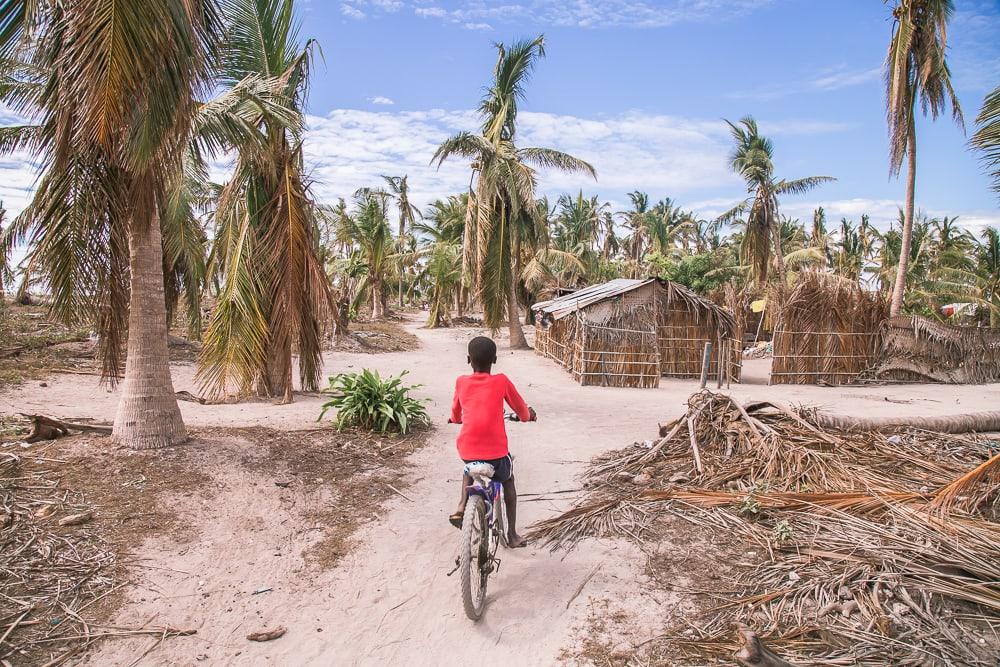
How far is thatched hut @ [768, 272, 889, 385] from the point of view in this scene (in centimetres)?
1423

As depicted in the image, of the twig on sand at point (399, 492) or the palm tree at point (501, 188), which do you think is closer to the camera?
the twig on sand at point (399, 492)

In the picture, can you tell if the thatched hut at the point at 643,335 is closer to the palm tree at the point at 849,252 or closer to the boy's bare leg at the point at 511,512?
the boy's bare leg at the point at 511,512

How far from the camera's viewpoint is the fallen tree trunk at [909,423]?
5.74 meters

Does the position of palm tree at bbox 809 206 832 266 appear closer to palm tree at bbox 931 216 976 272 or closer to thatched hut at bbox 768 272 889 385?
palm tree at bbox 931 216 976 272

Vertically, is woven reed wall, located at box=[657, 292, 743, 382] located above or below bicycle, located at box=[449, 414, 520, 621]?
above

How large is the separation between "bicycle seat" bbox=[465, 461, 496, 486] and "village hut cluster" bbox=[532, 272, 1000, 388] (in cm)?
1020

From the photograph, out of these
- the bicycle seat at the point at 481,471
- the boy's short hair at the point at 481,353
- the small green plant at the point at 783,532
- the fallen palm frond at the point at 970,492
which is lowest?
the small green plant at the point at 783,532

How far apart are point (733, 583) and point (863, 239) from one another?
42760 millimetres

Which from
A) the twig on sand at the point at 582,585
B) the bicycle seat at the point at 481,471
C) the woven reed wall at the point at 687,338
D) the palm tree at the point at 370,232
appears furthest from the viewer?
the palm tree at the point at 370,232

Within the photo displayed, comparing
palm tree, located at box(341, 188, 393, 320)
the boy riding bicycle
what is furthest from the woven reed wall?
palm tree, located at box(341, 188, 393, 320)

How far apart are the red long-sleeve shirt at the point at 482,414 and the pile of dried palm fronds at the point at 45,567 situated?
7.16ft

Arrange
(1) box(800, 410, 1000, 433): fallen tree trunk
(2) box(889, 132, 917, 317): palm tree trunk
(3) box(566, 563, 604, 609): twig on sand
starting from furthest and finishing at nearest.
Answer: (2) box(889, 132, 917, 317): palm tree trunk < (1) box(800, 410, 1000, 433): fallen tree trunk < (3) box(566, 563, 604, 609): twig on sand

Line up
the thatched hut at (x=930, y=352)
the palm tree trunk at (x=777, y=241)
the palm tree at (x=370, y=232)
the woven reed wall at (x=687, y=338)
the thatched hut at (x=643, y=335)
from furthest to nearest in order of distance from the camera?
the palm tree at (x=370, y=232) → the palm tree trunk at (x=777, y=241) → the thatched hut at (x=930, y=352) → the woven reed wall at (x=687, y=338) → the thatched hut at (x=643, y=335)

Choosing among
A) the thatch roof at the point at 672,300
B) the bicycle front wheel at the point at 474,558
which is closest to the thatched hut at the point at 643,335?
the thatch roof at the point at 672,300
